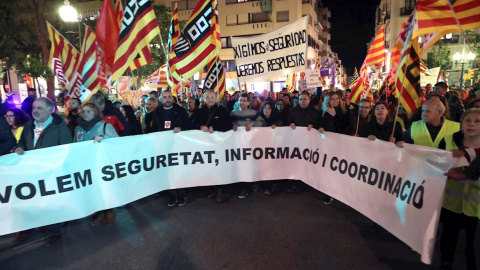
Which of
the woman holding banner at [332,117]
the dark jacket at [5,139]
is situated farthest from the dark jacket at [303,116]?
the dark jacket at [5,139]

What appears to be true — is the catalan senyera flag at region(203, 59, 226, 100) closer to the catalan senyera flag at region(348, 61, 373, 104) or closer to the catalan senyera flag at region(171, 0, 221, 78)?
the catalan senyera flag at region(171, 0, 221, 78)

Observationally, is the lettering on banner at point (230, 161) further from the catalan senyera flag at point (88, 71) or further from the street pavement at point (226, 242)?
the catalan senyera flag at point (88, 71)

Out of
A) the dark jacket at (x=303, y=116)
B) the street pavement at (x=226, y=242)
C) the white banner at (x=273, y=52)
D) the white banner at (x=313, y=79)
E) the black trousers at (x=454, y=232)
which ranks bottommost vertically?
the street pavement at (x=226, y=242)

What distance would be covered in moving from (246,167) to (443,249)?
304 centimetres

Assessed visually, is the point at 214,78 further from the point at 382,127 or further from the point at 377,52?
the point at 377,52

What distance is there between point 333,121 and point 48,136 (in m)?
4.42

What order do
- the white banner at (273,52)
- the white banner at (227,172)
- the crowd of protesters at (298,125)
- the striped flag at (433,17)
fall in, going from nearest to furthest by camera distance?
the crowd of protesters at (298,125) < the white banner at (227,172) < the striped flag at (433,17) < the white banner at (273,52)

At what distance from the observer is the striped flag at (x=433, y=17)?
4340mm

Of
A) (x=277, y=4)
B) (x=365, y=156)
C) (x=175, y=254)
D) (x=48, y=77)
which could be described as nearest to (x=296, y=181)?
(x=365, y=156)

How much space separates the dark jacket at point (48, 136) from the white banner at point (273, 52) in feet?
12.4

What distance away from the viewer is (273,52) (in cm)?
701

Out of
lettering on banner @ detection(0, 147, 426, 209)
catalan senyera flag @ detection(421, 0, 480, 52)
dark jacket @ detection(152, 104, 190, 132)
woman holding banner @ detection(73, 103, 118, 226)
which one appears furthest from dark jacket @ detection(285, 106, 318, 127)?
woman holding banner @ detection(73, 103, 118, 226)

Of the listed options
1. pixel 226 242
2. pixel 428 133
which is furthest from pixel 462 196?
pixel 226 242

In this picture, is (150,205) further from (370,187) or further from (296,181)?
(370,187)
